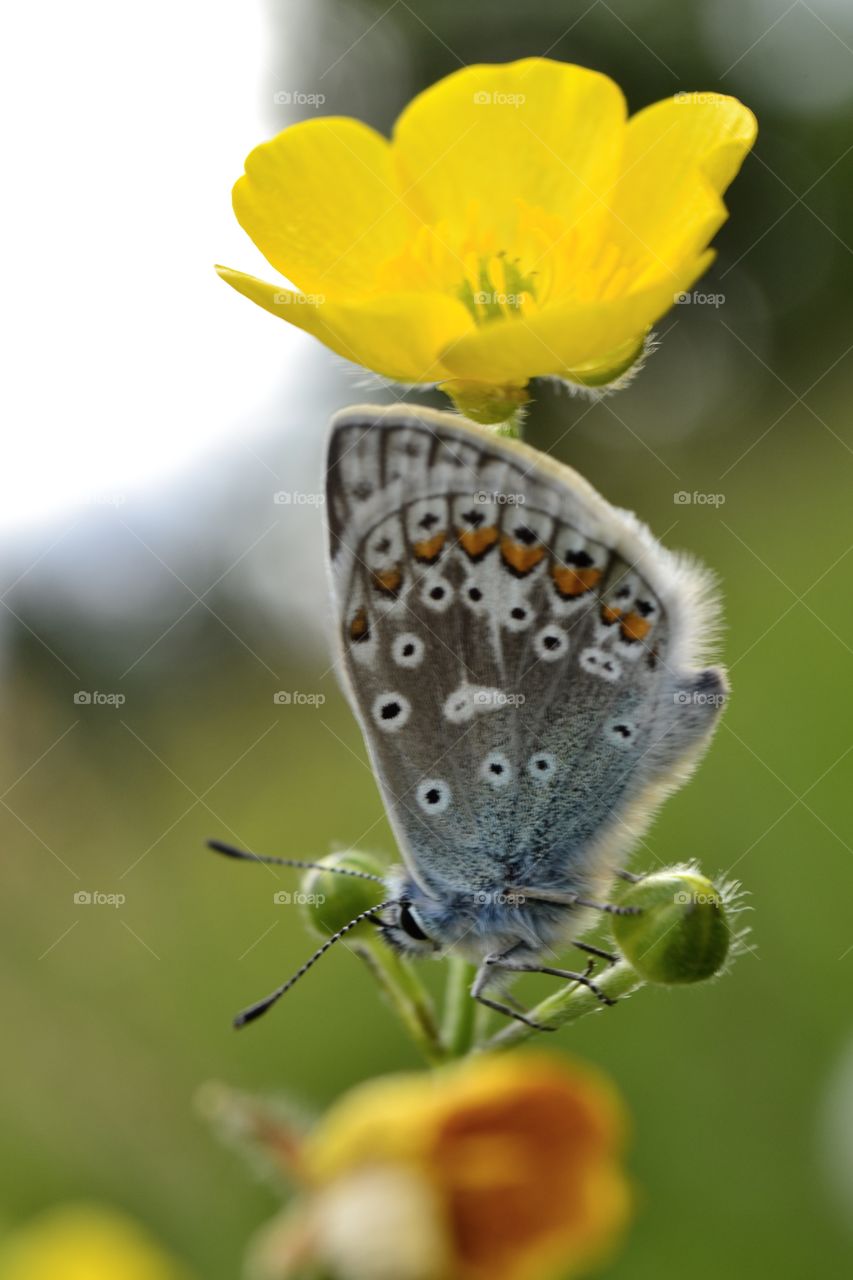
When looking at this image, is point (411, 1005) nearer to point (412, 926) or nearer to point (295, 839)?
point (412, 926)

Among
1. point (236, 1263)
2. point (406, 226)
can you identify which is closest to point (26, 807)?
point (236, 1263)

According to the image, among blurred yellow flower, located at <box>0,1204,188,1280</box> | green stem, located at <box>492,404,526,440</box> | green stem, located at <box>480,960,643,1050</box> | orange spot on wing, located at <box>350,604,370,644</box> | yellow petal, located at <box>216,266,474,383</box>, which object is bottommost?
green stem, located at <box>480,960,643,1050</box>

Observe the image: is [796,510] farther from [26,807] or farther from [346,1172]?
[346,1172]
